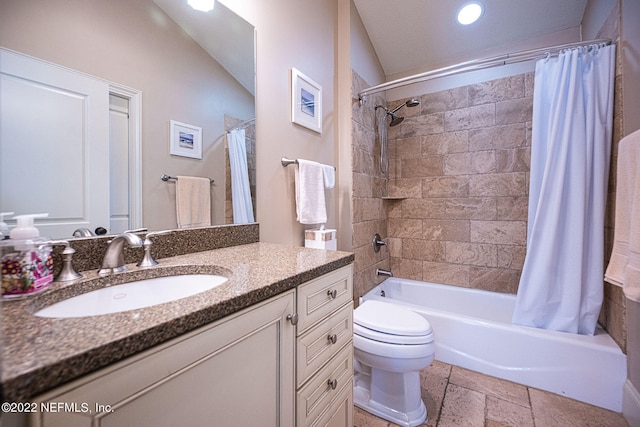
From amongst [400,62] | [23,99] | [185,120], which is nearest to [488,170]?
[400,62]

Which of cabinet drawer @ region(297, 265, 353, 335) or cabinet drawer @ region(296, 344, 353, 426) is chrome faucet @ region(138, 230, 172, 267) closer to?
cabinet drawer @ region(297, 265, 353, 335)

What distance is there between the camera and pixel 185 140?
108cm

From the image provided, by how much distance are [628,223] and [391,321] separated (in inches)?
45.8

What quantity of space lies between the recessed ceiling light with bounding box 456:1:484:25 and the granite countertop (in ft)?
7.82

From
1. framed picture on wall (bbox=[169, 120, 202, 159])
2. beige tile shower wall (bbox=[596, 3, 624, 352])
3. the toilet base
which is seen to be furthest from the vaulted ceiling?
the toilet base

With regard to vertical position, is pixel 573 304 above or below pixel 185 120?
below

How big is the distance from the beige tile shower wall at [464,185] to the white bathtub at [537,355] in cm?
48

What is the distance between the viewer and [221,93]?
1215 millimetres

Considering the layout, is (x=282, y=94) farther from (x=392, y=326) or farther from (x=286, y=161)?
(x=392, y=326)

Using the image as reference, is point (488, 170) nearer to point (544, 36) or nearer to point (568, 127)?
point (568, 127)

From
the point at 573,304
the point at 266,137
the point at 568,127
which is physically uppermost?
the point at 568,127

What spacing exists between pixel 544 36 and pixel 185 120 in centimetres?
277

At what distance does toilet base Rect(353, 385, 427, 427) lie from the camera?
1.36 m

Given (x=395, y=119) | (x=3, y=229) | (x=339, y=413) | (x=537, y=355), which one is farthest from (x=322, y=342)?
(x=395, y=119)
